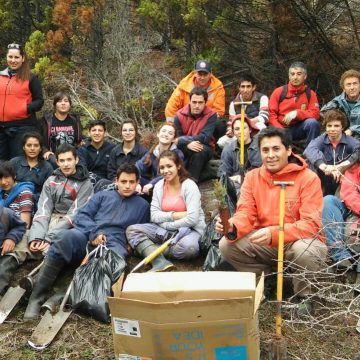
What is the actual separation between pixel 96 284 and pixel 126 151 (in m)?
2.41

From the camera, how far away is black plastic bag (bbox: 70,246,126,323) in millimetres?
4523

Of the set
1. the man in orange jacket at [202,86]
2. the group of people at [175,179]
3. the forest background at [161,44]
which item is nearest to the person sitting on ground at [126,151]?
the group of people at [175,179]

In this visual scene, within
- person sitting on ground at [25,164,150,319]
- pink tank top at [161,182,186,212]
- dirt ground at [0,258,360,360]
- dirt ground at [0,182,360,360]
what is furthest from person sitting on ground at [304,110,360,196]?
person sitting on ground at [25,164,150,319]

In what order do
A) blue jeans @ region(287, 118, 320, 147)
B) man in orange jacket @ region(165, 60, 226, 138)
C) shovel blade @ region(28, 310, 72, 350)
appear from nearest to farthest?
shovel blade @ region(28, 310, 72, 350) → blue jeans @ region(287, 118, 320, 147) → man in orange jacket @ region(165, 60, 226, 138)

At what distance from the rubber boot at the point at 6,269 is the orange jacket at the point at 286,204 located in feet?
7.60

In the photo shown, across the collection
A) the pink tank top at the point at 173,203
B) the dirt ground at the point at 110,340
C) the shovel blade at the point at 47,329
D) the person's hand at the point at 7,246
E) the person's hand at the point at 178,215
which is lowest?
the dirt ground at the point at 110,340

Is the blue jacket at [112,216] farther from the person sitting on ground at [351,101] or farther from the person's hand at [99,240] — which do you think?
the person sitting on ground at [351,101]

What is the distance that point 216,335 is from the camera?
3.18 meters

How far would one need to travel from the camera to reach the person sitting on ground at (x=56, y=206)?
17.8 ft

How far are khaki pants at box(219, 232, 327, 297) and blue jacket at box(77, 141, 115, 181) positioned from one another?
2787mm

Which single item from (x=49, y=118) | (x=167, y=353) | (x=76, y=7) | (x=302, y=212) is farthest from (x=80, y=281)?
(x=76, y=7)

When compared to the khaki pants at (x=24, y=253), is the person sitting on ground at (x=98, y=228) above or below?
above

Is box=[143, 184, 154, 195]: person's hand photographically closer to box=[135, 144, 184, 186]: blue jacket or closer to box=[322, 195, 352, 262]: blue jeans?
box=[135, 144, 184, 186]: blue jacket

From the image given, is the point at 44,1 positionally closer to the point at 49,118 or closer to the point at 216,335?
the point at 49,118
